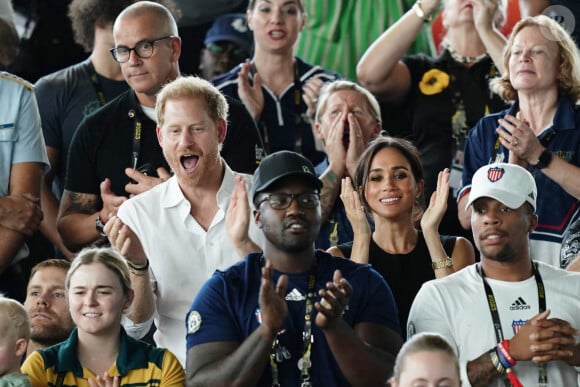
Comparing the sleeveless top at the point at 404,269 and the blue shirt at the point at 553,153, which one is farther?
the blue shirt at the point at 553,153

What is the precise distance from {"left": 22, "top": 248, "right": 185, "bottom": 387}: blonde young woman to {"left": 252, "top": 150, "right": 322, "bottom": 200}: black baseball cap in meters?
0.70

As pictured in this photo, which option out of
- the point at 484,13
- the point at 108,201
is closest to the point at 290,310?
the point at 108,201

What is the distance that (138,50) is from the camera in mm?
7070

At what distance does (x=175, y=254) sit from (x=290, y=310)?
3.09 ft

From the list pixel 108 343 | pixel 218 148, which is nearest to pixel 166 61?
pixel 218 148

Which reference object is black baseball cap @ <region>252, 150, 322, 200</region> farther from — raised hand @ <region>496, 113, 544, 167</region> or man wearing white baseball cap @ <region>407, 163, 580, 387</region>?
raised hand @ <region>496, 113, 544, 167</region>

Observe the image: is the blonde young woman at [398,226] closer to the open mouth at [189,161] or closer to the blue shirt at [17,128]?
the open mouth at [189,161]

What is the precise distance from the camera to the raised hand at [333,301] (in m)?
5.00

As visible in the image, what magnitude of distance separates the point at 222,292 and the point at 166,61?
2035 millimetres

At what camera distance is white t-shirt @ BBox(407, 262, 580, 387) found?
5.64m

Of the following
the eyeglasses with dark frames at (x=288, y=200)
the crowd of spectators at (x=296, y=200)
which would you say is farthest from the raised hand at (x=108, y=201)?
the eyeglasses with dark frames at (x=288, y=200)

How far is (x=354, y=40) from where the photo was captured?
8859 mm

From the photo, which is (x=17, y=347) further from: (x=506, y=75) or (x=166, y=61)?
(x=506, y=75)

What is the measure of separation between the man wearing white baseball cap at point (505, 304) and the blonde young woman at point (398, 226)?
1.14 ft
